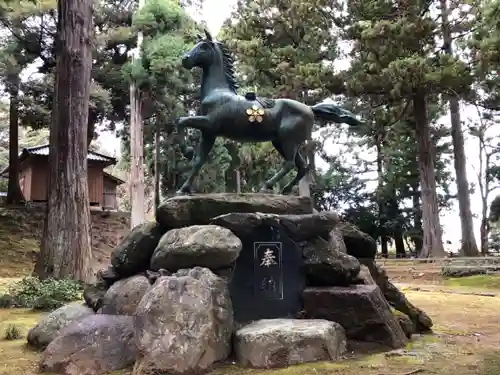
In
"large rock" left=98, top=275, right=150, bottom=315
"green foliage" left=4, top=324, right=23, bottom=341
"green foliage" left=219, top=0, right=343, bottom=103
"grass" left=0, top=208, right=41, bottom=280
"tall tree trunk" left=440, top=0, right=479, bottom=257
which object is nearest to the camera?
"large rock" left=98, top=275, right=150, bottom=315

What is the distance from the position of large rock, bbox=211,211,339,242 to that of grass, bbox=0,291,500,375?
4.29 ft

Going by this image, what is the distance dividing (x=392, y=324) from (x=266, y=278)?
1.25 metres

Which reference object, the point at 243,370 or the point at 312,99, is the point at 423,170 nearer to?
the point at 312,99

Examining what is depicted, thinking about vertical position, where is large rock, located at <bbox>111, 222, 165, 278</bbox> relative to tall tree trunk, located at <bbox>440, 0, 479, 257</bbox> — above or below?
below

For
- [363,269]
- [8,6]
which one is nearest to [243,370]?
[363,269]

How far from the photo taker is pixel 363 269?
5.37 metres

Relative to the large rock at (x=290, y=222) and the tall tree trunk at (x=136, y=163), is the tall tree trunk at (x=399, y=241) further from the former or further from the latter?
the large rock at (x=290, y=222)

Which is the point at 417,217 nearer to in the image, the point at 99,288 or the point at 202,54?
the point at 202,54

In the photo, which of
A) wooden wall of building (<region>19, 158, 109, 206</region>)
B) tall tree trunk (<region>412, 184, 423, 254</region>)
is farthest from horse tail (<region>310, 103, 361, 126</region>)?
tall tree trunk (<region>412, 184, 423, 254</region>)

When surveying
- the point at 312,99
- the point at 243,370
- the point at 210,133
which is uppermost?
the point at 312,99

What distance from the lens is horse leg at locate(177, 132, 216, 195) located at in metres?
5.42

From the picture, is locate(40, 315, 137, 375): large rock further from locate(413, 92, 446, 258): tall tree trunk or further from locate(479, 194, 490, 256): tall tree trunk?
locate(479, 194, 490, 256): tall tree trunk

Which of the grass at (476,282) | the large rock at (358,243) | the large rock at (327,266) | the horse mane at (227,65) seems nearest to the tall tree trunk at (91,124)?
the grass at (476,282)

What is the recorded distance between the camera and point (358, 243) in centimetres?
581
